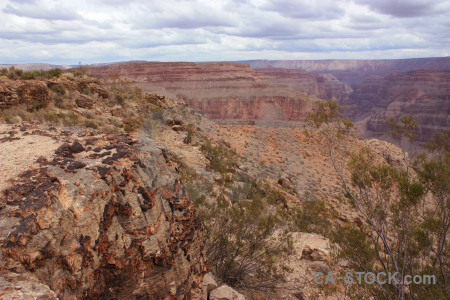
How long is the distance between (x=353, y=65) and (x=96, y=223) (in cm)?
17984

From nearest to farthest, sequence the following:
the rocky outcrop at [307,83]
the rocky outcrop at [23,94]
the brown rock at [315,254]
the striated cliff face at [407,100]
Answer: the brown rock at [315,254]
the rocky outcrop at [23,94]
the striated cliff face at [407,100]
the rocky outcrop at [307,83]

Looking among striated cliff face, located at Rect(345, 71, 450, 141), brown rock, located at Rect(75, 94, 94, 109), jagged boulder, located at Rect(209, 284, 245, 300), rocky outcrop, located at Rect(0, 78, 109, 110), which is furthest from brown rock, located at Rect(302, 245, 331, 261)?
striated cliff face, located at Rect(345, 71, 450, 141)

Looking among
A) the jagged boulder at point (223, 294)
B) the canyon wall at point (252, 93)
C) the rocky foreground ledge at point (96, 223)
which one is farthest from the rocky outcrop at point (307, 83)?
the rocky foreground ledge at point (96, 223)

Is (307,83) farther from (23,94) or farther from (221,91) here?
(23,94)

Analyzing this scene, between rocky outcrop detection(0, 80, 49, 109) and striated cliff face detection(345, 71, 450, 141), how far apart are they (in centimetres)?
5998

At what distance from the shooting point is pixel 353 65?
159m

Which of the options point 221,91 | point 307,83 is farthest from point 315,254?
point 307,83

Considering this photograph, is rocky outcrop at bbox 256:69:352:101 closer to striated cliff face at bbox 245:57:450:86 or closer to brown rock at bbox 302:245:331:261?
striated cliff face at bbox 245:57:450:86

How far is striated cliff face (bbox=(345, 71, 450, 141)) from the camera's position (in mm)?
68625

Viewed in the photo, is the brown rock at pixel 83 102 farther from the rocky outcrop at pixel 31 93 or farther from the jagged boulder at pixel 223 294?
the jagged boulder at pixel 223 294

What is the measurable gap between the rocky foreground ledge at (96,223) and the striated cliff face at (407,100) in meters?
61.0

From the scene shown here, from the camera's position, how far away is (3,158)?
13.2 feet

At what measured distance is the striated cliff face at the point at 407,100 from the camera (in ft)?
225

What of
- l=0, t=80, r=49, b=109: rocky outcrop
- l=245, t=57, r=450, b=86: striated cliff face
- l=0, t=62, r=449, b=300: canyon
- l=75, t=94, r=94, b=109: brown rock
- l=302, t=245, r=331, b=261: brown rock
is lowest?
l=302, t=245, r=331, b=261: brown rock
